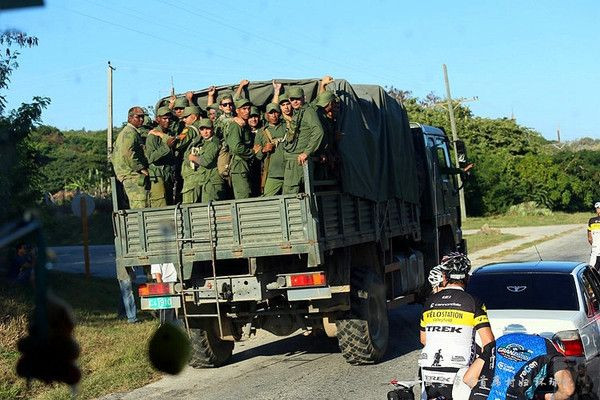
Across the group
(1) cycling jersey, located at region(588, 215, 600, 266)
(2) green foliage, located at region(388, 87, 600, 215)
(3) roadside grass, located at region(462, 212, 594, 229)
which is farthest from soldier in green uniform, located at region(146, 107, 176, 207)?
(2) green foliage, located at region(388, 87, 600, 215)

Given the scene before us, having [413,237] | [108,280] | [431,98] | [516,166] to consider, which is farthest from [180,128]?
[431,98]

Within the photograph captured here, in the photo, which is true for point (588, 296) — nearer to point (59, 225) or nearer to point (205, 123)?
point (205, 123)

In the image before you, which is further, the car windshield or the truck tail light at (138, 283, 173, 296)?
the truck tail light at (138, 283, 173, 296)

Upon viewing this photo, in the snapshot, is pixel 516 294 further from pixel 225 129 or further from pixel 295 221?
pixel 225 129

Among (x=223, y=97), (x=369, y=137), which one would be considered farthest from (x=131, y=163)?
(x=369, y=137)

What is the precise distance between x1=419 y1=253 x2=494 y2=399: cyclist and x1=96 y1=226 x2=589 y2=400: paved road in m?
2.46

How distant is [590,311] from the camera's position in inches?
296

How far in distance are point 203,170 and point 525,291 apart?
3669 mm

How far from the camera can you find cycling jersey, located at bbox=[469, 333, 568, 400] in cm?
510

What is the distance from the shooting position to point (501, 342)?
5.33 m

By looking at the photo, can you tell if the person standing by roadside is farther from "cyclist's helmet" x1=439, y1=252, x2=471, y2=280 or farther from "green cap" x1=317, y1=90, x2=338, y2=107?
"cyclist's helmet" x1=439, y1=252, x2=471, y2=280

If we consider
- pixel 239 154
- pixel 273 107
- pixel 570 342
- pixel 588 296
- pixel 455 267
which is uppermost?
pixel 273 107

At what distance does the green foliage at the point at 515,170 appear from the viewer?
162ft

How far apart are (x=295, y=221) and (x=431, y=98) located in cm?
6678
